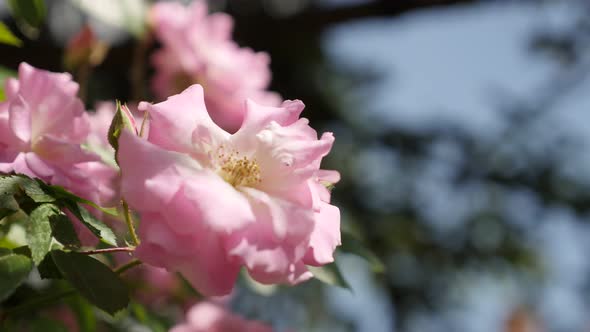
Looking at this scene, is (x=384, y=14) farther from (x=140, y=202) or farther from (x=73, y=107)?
(x=140, y=202)

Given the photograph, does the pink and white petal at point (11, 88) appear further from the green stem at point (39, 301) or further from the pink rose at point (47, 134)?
the green stem at point (39, 301)

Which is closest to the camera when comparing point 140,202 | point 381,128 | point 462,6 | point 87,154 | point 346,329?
point 140,202

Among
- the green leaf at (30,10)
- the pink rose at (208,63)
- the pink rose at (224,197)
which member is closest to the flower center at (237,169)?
the pink rose at (224,197)

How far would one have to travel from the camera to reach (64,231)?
402 mm

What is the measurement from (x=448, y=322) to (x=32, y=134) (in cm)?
163

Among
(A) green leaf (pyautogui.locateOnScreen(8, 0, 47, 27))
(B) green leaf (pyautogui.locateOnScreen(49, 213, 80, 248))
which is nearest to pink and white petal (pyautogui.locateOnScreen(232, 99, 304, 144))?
(B) green leaf (pyautogui.locateOnScreen(49, 213, 80, 248))

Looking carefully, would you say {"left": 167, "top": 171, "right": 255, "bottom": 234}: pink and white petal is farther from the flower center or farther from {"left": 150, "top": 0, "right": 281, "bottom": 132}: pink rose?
{"left": 150, "top": 0, "right": 281, "bottom": 132}: pink rose

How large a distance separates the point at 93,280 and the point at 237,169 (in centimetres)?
10

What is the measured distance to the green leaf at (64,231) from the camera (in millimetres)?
398

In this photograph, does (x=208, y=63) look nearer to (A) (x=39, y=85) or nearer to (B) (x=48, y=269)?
(A) (x=39, y=85)

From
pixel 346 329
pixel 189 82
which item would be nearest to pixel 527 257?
pixel 346 329

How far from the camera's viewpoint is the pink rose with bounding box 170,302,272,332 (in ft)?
2.79

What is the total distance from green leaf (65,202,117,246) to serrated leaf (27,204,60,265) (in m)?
0.02

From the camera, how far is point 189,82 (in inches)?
44.4
